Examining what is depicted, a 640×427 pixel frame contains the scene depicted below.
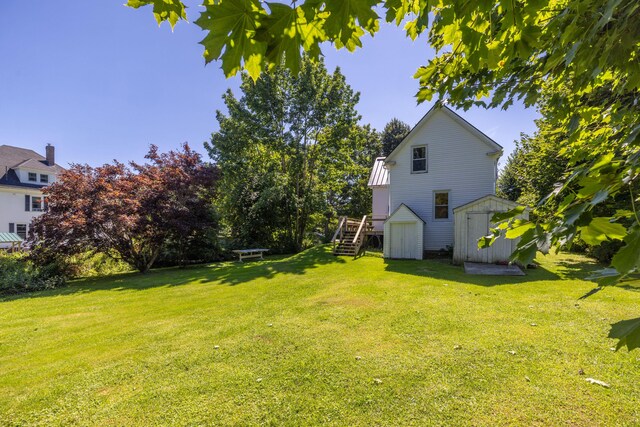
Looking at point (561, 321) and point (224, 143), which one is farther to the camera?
point (224, 143)

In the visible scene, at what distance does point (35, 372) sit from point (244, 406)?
3.26 metres

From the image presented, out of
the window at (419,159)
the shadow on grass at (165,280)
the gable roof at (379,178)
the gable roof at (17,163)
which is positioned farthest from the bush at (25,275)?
the gable roof at (17,163)

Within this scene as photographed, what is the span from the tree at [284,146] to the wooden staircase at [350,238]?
303cm

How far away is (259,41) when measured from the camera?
131cm

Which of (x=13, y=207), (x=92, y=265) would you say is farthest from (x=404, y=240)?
(x=13, y=207)

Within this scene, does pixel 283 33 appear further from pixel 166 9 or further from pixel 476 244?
pixel 476 244

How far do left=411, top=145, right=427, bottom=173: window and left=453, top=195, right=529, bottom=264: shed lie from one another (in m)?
3.67

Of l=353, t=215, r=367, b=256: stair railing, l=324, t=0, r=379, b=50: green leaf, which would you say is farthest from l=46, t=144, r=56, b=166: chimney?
l=324, t=0, r=379, b=50: green leaf

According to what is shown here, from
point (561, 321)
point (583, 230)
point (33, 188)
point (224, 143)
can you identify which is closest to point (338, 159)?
point (224, 143)

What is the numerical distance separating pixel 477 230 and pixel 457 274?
119 inches

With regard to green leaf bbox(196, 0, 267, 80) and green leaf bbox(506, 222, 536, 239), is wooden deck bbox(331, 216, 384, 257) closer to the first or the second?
green leaf bbox(506, 222, 536, 239)

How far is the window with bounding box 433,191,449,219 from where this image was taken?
1436 centimetres

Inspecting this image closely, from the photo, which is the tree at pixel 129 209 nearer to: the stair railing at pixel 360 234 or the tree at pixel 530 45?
the stair railing at pixel 360 234

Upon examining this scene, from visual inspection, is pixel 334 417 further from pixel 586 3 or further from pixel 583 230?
pixel 586 3
